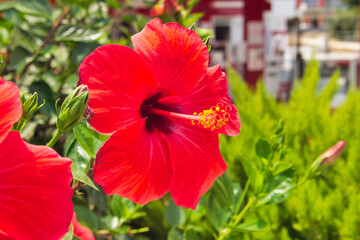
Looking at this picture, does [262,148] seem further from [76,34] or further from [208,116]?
[76,34]

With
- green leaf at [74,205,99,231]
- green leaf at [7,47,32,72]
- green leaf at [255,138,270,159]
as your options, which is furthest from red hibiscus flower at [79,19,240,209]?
green leaf at [7,47,32,72]

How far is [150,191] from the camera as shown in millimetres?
300

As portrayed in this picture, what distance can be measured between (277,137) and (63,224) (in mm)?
270

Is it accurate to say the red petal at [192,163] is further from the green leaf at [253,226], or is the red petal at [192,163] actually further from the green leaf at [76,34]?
the green leaf at [76,34]

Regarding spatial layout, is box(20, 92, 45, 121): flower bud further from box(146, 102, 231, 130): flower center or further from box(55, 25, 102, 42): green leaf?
box(55, 25, 102, 42): green leaf

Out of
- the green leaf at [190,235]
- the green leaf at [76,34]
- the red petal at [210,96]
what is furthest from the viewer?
the green leaf at [76,34]

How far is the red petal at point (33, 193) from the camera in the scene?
0.74 ft

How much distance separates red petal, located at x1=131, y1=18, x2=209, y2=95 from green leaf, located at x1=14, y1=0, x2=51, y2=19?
43cm

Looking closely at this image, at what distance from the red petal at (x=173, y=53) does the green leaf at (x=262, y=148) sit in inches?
5.8

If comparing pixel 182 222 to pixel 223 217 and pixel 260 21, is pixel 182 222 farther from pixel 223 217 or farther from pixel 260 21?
pixel 260 21

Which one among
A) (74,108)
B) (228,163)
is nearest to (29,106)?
(74,108)

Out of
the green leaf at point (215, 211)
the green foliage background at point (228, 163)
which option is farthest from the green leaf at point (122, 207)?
the green leaf at point (215, 211)

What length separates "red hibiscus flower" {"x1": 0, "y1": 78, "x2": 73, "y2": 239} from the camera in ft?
0.74

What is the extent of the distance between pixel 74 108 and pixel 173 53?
0.09 metres
